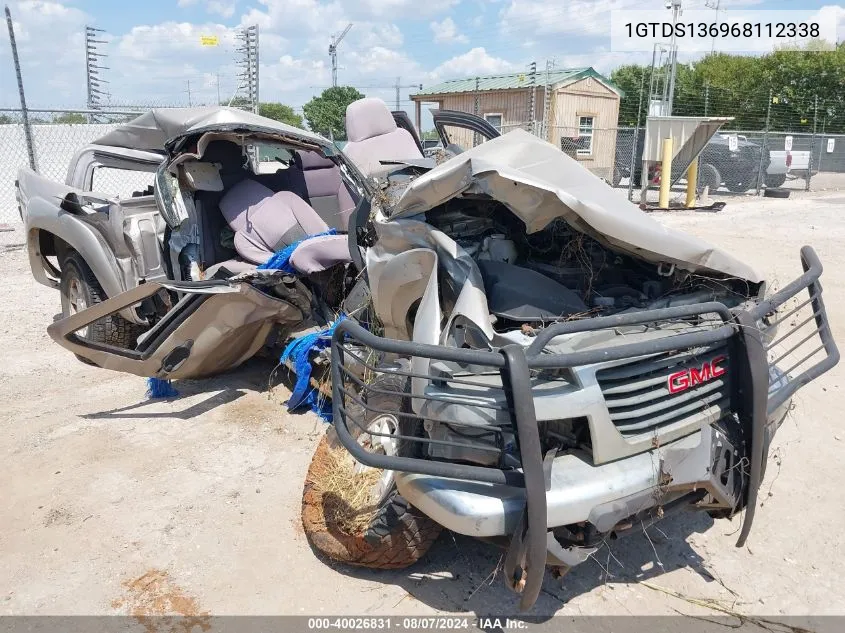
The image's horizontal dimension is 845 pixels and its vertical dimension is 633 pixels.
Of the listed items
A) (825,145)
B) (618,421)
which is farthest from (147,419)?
(825,145)

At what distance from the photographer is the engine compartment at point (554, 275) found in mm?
3072

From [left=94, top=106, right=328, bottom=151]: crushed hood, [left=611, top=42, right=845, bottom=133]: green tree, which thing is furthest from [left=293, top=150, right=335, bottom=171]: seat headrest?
[left=611, top=42, right=845, bottom=133]: green tree

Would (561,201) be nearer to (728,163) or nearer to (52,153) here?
(52,153)

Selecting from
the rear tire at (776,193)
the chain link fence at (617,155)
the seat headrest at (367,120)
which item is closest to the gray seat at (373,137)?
the seat headrest at (367,120)

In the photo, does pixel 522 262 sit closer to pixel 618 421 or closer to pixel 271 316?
pixel 618 421

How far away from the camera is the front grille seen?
2.51 metres

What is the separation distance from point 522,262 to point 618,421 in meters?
1.25

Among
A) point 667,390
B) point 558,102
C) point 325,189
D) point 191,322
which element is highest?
point 558,102

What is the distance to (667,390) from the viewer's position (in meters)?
2.59

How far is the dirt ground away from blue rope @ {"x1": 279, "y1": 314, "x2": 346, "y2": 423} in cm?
10

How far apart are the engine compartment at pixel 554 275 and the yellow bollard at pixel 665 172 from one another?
12456 millimetres

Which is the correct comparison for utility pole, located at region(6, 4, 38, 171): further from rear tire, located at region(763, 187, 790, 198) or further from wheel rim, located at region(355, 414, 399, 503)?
rear tire, located at region(763, 187, 790, 198)

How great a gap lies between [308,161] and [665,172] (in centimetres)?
1089

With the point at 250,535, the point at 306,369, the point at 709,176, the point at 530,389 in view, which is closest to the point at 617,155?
the point at 709,176
